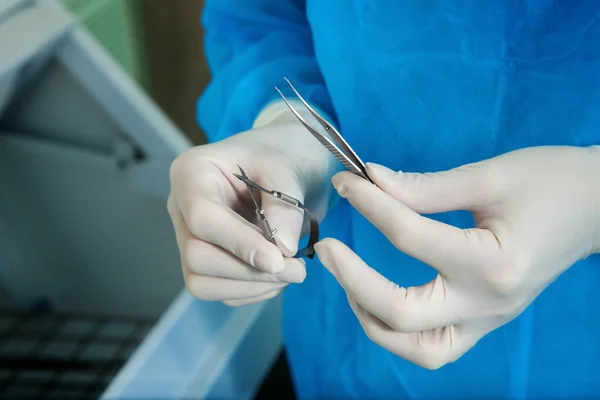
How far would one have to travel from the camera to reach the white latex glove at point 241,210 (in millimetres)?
489

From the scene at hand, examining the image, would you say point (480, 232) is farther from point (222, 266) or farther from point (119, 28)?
point (119, 28)

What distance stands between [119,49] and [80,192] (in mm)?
402

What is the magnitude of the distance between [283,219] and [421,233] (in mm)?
136

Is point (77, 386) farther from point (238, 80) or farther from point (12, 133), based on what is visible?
point (238, 80)

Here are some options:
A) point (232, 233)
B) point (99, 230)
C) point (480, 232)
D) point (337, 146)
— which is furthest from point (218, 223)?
point (99, 230)

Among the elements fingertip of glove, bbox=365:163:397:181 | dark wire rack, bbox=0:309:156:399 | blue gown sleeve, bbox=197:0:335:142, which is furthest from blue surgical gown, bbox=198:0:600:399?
dark wire rack, bbox=0:309:156:399

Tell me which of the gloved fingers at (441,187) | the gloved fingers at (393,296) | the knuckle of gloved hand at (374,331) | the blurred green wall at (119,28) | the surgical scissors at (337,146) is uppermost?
the blurred green wall at (119,28)

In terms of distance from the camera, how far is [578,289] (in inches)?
22.3

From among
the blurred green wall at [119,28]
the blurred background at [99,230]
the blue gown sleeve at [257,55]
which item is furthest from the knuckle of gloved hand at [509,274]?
the blurred green wall at [119,28]

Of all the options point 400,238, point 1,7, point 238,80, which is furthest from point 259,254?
point 1,7

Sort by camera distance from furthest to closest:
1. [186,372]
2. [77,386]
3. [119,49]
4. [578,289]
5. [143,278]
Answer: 1. [119,49]
2. [143,278]
3. [77,386]
4. [186,372]
5. [578,289]

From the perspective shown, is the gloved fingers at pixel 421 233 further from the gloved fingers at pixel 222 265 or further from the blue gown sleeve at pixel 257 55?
the blue gown sleeve at pixel 257 55

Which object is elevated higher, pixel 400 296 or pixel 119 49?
pixel 119 49

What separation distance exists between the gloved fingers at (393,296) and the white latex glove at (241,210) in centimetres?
5
